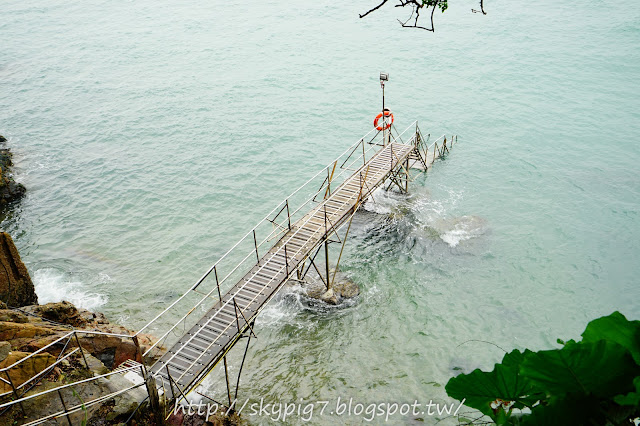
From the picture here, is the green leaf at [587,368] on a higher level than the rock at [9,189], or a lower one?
higher

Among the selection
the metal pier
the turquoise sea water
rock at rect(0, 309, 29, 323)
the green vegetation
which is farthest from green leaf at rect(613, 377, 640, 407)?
rock at rect(0, 309, 29, 323)

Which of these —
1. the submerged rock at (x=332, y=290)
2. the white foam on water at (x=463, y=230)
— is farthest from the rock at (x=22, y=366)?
the white foam on water at (x=463, y=230)

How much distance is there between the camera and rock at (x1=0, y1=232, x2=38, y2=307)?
1595cm

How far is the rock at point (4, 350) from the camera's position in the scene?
36.7 feet

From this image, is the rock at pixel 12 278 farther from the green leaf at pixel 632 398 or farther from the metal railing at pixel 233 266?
the green leaf at pixel 632 398

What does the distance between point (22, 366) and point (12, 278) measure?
6759mm

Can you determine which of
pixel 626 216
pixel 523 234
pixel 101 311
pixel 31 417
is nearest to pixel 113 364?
pixel 31 417

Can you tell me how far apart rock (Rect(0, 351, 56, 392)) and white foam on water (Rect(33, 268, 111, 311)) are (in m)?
9.44

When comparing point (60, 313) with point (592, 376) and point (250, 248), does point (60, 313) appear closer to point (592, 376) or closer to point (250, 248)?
point (250, 248)

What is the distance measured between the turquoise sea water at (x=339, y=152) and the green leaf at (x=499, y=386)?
12551 mm

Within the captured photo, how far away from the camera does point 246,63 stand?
4803 cm

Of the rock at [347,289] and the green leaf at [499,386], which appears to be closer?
the green leaf at [499,386]

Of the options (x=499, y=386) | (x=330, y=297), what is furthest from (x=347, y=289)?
(x=499, y=386)

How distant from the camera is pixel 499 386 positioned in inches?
141
